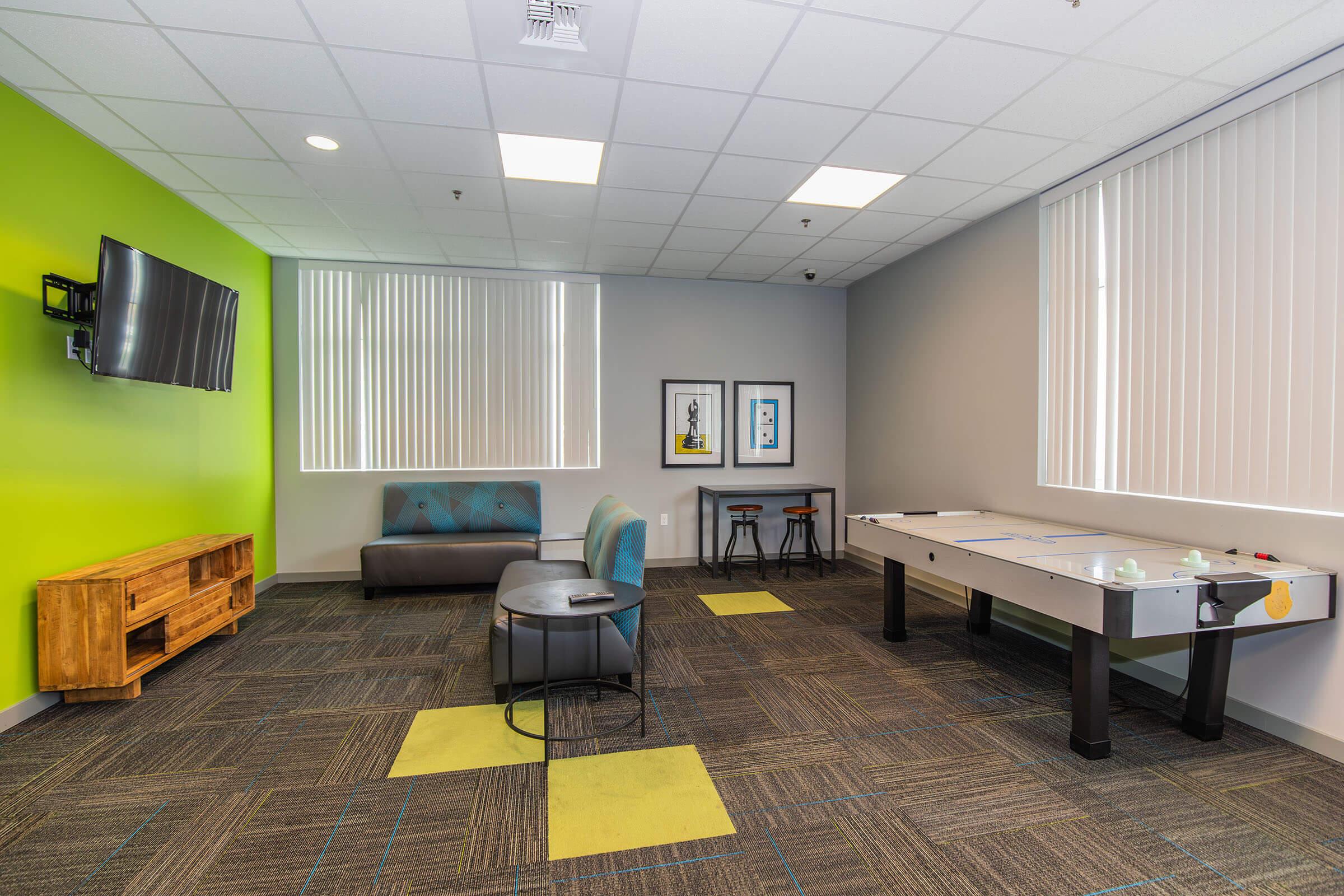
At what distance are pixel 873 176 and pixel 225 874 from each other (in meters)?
4.26

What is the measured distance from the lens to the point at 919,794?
2172 millimetres

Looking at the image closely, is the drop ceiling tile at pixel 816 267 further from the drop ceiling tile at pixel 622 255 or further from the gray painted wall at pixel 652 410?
the drop ceiling tile at pixel 622 255

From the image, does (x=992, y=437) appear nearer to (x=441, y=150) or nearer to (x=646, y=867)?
(x=646, y=867)

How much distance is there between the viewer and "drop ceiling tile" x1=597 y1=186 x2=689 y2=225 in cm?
378

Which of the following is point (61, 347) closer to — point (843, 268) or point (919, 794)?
point (919, 794)

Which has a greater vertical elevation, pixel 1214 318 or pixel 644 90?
pixel 644 90

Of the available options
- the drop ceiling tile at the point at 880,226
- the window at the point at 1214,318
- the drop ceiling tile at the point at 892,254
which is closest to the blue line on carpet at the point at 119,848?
the window at the point at 1214,318

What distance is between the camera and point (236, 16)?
218 cm

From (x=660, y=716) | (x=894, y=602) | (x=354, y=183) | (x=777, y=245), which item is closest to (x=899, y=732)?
(x=660, y=716)

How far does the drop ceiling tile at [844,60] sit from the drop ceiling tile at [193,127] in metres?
2.61

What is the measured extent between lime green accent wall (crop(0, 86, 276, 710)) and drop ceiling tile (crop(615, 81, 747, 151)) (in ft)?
9.04

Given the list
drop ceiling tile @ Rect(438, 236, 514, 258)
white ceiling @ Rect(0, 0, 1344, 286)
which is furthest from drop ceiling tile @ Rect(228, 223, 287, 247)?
drop ceiling tile @ Rect(438, 236, 514, 258)

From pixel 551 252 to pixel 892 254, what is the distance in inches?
114

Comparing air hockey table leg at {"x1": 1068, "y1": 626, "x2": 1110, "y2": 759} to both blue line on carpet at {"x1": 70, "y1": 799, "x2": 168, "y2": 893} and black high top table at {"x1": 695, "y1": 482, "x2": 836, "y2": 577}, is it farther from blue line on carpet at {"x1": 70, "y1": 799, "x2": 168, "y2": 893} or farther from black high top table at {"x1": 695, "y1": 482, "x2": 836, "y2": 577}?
blue line on carpet at {"x1": 70, "y1": 799, "x2": 168, "y2": 893}
